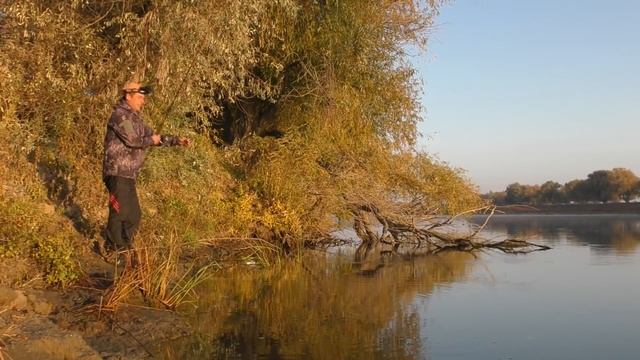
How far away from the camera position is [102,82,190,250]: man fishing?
7129mm

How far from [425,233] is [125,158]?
11071mm

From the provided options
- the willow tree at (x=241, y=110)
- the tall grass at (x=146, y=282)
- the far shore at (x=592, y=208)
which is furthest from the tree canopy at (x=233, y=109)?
the far shore at (x=592, y=208)

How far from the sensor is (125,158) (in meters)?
7.24

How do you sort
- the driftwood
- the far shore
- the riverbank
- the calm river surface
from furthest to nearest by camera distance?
1. the far shore
2. the driftwood
3. the calm river surface
4. the riverbank

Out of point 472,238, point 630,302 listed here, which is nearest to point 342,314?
point 630,302

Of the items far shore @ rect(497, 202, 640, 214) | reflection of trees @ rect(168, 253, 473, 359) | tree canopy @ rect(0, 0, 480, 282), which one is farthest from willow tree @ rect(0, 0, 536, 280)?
far shore @ rect(497, 202, 640, 214)

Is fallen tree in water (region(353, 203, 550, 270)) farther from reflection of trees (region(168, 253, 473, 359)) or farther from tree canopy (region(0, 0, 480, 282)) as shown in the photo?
reflection of trees (region(168, 253, 473, 359))

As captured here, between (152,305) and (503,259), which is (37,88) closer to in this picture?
(152,305)

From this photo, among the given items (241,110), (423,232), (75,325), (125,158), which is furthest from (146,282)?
(423,232)

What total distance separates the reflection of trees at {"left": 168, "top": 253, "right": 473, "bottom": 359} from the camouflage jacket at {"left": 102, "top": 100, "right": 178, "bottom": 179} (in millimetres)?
1811

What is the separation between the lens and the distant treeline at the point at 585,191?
2616 inches

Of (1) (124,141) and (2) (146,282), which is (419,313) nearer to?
(2) (146,282)

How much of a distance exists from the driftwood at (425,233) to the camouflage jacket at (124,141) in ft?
31.8

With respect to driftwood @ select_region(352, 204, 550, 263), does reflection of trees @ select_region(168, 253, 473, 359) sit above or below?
below
